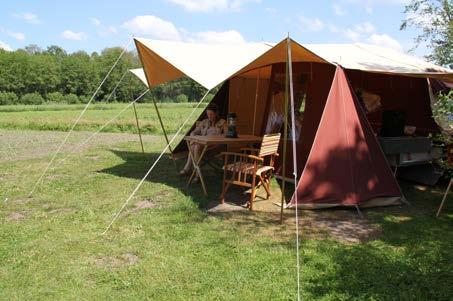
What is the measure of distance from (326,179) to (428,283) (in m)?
2.36

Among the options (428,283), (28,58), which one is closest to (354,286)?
(428,283)

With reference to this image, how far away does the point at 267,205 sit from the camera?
20.1 ft

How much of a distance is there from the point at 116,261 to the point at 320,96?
154 inches

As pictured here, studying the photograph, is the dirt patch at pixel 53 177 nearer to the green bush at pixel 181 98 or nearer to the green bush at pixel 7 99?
the green bush at pixel 181 98

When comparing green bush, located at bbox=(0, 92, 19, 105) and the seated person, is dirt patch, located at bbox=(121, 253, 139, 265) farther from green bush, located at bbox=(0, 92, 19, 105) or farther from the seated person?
green bush, located at bbox=(0, 92, 19, 105)

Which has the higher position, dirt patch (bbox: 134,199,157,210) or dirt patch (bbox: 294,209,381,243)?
dirt patch (bbox: 294,209,381,243)

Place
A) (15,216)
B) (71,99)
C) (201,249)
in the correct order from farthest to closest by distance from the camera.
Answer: (71,99)
(15,216)
(201,249)

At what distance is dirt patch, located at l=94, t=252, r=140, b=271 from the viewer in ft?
13.4

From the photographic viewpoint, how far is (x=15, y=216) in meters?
5.67

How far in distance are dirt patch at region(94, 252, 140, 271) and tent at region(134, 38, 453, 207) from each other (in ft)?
5.55

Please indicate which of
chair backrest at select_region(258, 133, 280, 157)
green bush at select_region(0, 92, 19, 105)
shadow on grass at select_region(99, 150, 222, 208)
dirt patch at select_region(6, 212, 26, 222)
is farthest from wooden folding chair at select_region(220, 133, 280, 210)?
green bush at select_region(0, 92, 19, 105)

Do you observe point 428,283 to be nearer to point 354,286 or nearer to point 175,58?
point 354,286

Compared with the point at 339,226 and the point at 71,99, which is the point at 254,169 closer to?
the point at 339,226

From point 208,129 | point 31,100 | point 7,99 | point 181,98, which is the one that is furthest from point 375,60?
point 7,99
